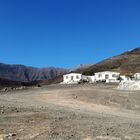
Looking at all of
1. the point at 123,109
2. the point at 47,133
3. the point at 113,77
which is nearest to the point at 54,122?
the point at 47,133

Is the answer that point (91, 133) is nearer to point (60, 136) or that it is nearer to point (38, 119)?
point (60, 136)

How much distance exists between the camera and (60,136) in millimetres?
13617

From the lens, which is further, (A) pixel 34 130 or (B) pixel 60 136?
(A) pixel 34 130

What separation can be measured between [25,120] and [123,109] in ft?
41.7

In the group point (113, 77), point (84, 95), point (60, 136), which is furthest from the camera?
point (113, 77)

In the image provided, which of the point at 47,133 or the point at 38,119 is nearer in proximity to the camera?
the point at 47,133

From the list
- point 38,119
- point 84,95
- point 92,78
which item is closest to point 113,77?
point 92,78

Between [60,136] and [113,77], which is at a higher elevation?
[113,77]

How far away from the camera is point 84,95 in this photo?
35812 millimetres

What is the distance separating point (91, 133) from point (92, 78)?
86.4 m

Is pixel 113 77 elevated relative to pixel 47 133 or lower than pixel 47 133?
elevated

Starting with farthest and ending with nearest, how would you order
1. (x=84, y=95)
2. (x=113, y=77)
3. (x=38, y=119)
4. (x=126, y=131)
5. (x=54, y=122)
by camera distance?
1. (x=113, y=77)
2. (x=84, y=95)
3. (x=38, y=119)
4. (x=54, y=122)
5. (x=126, y=131)

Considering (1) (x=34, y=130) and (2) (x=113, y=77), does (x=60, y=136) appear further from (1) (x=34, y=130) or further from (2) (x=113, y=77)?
(2) (x=113, y=77)

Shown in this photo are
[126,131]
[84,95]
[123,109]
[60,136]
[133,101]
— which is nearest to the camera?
[60,136]
